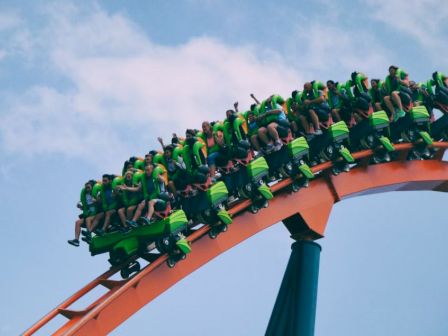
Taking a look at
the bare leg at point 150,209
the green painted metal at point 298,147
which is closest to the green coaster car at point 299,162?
the green painted metal at point 298,147

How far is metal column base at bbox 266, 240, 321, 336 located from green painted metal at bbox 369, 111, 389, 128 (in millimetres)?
1518

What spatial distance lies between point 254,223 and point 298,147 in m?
0.93

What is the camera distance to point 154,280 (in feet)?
31.6

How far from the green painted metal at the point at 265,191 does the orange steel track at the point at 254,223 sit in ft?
0.62

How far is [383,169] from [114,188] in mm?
3387

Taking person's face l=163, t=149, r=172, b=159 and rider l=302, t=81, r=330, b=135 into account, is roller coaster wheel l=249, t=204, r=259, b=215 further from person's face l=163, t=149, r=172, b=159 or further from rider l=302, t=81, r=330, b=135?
rider l=302, t=81, r=330, b=135

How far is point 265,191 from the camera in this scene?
10.3 meters

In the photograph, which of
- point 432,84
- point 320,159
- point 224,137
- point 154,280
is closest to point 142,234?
point 154,280

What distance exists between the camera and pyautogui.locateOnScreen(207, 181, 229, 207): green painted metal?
9875 millimetres

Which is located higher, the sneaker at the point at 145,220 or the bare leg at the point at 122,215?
the bare leg at the point at 122,215

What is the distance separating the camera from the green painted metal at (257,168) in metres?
10.2

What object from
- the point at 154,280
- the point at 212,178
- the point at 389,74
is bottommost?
the point at 154,280

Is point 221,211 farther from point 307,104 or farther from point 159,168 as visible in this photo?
point 307,104

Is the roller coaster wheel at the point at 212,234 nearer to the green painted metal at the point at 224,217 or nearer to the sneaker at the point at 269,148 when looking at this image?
the green painted metal at the point at 224,217
